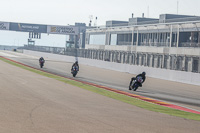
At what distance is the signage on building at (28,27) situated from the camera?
9375 cm

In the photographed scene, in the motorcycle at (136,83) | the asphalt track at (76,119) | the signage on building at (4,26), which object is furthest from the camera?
the signage on building at (4,26)

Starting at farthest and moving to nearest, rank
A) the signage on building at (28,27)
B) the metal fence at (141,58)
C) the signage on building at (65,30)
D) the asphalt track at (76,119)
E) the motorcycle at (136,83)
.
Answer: the signage on building at (28,27) < the signage on building at (65,30) < the metal fence at (141,58) < the motorcycle at (136,83) < the asphalt track at (76,119)

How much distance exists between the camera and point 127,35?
7512 cm

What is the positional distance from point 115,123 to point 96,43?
78.4 meters

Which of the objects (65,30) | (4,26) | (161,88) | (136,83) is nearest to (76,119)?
(136,83)

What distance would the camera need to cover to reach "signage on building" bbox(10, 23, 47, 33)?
93750 mm

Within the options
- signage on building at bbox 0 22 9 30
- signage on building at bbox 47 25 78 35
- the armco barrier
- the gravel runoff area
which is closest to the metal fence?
the armco barrier

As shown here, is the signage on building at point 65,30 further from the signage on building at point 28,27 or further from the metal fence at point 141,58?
the metal fence at point 141,58

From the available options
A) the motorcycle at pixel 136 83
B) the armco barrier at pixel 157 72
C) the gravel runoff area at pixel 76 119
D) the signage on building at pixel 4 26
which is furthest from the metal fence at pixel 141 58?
the gravel runoff area at pixel 76 119

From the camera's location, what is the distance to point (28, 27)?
311 feet

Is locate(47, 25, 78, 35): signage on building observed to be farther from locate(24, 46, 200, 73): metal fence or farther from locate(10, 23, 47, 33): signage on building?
locate(24, 46, 200, 73): metal fence

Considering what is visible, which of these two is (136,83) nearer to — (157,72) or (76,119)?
(76,119)

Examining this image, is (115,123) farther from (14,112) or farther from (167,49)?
(167,49)

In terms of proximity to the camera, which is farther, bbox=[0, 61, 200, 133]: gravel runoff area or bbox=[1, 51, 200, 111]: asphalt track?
bbox=[1, 51, 200, 111]: asphalt track
